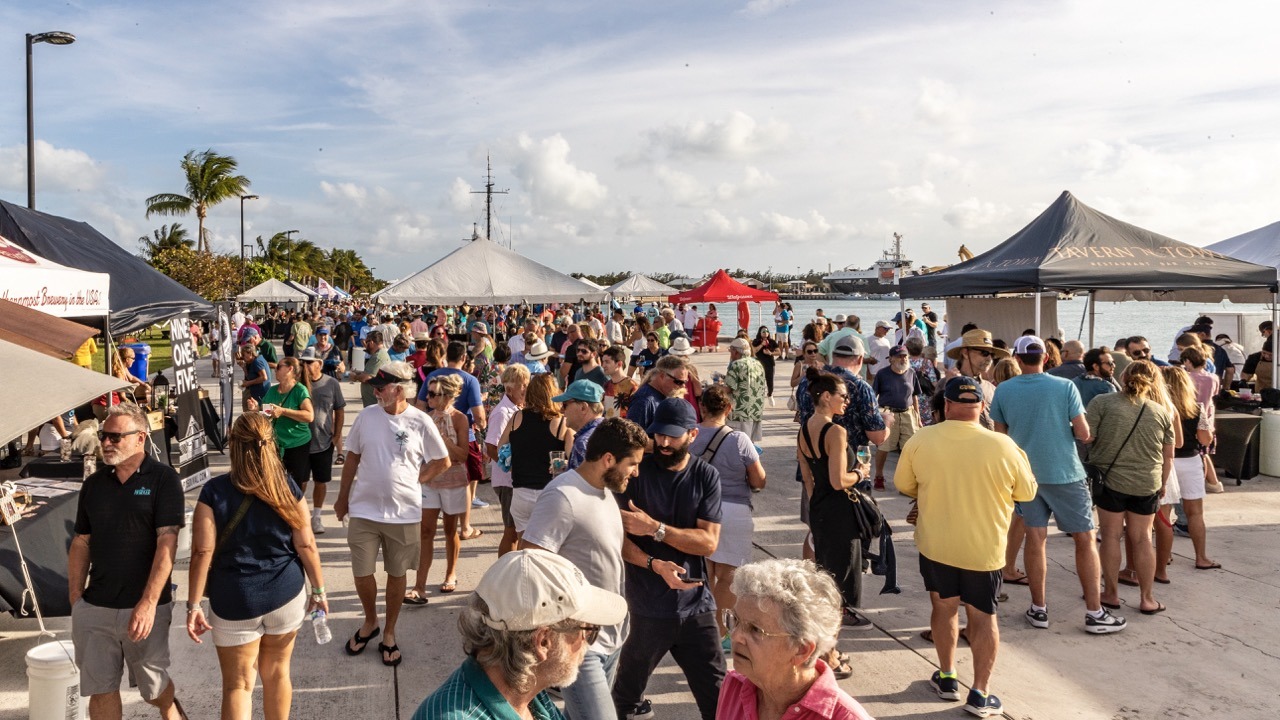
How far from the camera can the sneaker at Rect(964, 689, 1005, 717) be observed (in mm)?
4191

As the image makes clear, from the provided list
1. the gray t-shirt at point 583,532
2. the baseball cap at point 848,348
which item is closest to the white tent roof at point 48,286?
the gray t-shirt at point 583,532

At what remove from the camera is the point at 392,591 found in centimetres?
A: 485

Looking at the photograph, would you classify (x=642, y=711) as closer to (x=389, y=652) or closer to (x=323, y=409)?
(x=389, y=652)

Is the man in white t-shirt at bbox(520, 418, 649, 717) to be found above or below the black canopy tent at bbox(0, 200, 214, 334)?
below

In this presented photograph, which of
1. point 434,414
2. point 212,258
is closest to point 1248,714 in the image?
point 434,414

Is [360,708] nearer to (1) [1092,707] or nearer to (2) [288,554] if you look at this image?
(2) [288,554]

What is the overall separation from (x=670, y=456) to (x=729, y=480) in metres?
1.11

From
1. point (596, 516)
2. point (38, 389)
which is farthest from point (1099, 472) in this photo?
point (38, 389)

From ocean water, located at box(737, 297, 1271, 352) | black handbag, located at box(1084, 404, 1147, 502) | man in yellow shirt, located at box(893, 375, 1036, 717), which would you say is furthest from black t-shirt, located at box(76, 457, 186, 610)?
ocean water, located at box(737, 297, 1271, 352)

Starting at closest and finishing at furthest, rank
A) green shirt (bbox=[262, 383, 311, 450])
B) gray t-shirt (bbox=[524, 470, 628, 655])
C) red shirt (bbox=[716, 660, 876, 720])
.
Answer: red shirt (bbox=[716, 660, 876, 720])
gray t-shirt (bbox=[524, 470, 628, 655])
green shirt (bbox=[262, 383, 311, 450])

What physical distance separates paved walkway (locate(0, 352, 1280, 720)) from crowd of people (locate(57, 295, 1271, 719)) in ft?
0.58

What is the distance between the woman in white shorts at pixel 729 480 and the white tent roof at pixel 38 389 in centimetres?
291

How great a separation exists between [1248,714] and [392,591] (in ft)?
15.6

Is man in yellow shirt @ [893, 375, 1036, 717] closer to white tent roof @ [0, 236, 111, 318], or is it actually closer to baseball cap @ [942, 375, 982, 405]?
baseball cap @ [942, 375, 982, 405]
